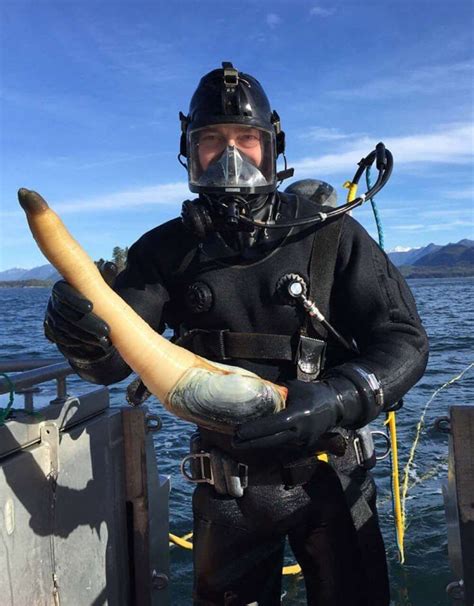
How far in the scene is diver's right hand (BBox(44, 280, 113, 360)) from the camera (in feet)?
7.39

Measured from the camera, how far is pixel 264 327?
2764 mm

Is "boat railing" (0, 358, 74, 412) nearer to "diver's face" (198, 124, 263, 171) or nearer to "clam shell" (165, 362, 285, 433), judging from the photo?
"clam shell" (165, 362, 285, 433)

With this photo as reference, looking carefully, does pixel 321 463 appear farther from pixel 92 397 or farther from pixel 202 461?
pixel 92 397

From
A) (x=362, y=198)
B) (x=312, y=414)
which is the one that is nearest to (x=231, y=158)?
(x=362, y=198)

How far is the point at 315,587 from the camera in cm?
280

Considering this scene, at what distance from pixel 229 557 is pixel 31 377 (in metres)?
1.20

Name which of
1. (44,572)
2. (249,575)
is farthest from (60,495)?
(249,575)

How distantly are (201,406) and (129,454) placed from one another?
4.46 ft

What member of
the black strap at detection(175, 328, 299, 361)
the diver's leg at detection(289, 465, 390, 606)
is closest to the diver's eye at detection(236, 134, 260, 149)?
the black strap at detection(175, 328, 299, 361)

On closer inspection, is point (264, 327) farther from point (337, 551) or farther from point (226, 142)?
point (337, 551)

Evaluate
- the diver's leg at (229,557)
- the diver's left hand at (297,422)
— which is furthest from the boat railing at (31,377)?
the diver's left hand at (297,422)

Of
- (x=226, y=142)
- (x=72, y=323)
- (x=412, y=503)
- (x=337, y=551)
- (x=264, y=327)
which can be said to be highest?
(x=226, y=142)

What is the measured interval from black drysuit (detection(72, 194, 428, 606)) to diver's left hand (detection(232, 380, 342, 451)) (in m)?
0.50

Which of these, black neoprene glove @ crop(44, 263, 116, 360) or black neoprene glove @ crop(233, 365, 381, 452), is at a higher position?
black neoprene glove @ crop(44, 263, 116, 360)
